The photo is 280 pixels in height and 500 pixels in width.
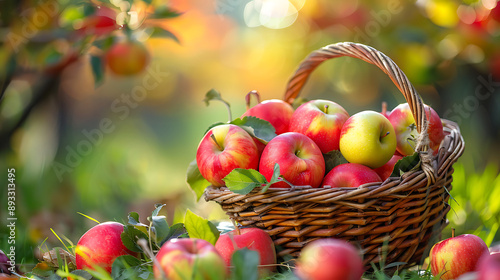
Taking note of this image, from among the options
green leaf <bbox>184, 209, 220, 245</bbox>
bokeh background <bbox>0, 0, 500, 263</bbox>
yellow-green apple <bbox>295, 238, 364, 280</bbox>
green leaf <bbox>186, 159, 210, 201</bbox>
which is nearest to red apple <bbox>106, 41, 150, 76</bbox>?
bokeh background <bbox>0, 0, 500, 263</bbox>

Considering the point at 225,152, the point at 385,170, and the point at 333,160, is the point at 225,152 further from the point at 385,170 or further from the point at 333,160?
the point at 385,170

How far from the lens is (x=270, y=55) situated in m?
2.08

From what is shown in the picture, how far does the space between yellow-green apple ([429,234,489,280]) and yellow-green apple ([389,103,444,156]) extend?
9.7 inches

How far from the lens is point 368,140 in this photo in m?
0.90

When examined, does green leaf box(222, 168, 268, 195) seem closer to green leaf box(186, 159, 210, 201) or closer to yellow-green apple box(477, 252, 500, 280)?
green leaf box(186, 159, 210, 201)

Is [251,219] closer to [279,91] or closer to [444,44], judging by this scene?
[444,44]

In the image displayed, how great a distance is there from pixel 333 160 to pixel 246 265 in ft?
1.52

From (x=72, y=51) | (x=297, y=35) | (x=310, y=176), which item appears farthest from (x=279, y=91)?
(x=310, y=176)

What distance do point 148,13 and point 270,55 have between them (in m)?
0.91

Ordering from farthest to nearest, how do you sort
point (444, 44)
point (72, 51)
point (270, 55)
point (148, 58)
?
1. point (270, 55)
2. point (444, 44)
3. point (148, 58)
4. point (72, 51)

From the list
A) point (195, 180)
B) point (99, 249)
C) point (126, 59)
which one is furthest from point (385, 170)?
point (126, 59)

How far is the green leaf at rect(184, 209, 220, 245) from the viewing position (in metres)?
0.81

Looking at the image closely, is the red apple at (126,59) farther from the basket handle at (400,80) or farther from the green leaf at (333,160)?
the green leaf at (333,160)

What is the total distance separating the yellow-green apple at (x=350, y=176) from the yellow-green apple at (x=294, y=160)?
3 centimetres
